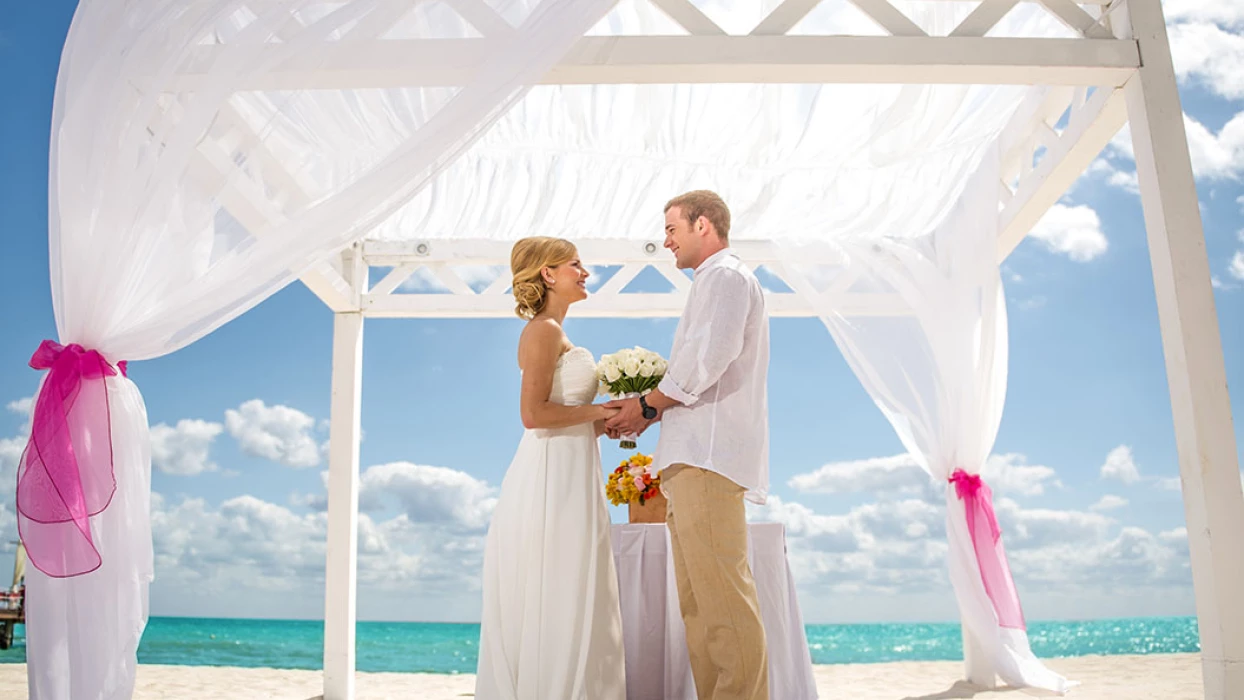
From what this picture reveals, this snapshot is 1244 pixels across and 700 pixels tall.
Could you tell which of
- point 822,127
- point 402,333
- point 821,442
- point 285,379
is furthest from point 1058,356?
point 822,127

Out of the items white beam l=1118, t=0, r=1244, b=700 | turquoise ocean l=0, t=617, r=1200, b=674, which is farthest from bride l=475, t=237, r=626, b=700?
turquoise ocean l=0, t=617, r=1200, b=674

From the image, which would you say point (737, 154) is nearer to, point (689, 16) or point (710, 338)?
point (689, 16)

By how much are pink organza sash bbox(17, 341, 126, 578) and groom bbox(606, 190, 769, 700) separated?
1.61m

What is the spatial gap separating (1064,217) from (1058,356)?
11.9ft

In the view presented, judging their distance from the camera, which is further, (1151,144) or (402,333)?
(402,333)

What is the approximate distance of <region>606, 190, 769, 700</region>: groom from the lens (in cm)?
293

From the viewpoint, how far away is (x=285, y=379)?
21.2 m

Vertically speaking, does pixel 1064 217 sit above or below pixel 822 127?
above

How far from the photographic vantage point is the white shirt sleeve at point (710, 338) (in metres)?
3.05

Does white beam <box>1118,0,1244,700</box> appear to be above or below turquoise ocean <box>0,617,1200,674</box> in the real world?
above

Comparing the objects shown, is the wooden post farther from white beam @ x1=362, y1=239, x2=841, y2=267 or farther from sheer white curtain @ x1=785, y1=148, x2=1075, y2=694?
sheer white curtain @ x1=785, y1=148, x2=1075, y2=694

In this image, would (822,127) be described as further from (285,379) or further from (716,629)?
(285,379)

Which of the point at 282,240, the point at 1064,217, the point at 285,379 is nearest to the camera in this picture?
the point at 282,240

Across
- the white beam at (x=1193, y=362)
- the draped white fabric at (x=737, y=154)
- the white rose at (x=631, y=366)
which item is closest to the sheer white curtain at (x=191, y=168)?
the white rose at (x=631, y=366)
